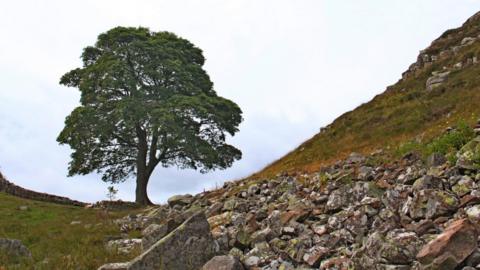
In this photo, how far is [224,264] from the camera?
774 cm

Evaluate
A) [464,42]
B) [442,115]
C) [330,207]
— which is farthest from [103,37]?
[330,207]

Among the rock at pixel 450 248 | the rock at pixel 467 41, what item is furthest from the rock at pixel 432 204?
the rock at pixel 467 41

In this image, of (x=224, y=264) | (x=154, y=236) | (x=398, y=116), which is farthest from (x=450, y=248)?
(x=398, y=116)

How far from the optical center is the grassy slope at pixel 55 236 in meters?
10.6

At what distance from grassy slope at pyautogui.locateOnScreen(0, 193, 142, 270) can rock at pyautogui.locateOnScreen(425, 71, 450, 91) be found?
2290 cm

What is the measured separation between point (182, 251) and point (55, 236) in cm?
990

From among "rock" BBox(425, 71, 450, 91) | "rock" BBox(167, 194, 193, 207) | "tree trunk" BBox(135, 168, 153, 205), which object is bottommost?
"rock" BBox(167, 194, 193, 207)

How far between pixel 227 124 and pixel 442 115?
60.4ft

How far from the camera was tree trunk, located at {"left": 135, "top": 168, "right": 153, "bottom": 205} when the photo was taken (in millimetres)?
37938

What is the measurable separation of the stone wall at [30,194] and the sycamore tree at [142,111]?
2.36 meters

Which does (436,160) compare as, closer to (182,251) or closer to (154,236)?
(182,251)

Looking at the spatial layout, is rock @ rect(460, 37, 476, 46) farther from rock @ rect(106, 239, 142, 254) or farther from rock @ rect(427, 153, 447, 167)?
rock @ rect(106, 239, 142, 254)

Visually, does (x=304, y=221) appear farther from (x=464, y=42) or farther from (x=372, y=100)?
(x=464, y=42)

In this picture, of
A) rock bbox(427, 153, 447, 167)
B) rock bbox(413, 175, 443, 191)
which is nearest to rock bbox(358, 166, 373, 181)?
rock bbox(427, 153, 447, 167)
